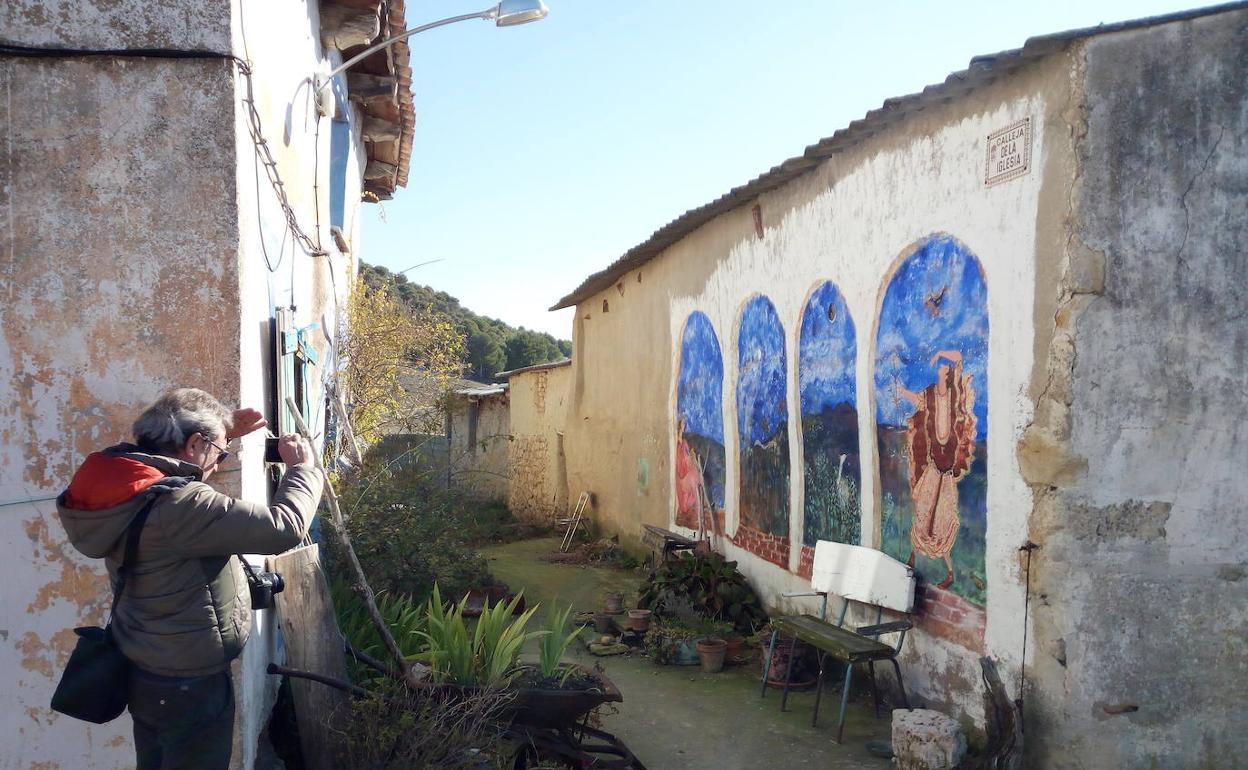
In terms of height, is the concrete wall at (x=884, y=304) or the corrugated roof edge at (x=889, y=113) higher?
the corrugated roof edge at (x=889, y=113)

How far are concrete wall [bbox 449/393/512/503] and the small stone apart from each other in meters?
11.4

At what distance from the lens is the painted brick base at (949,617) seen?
5.20 meters

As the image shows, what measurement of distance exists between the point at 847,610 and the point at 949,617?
1220 mm

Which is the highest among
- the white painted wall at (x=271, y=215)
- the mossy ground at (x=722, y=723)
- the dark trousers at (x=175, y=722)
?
the white painted wall at (x=271, y=215)

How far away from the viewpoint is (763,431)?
324 inches

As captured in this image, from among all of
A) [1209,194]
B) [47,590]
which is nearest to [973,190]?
[1209,194]

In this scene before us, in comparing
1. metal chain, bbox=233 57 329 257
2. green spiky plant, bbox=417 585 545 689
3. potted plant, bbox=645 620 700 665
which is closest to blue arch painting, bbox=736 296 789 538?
potted plant, bbox=645 620 700 665

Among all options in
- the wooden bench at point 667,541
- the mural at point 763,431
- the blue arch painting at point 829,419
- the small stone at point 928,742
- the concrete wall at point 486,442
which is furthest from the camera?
the concrete wall at point 486,442

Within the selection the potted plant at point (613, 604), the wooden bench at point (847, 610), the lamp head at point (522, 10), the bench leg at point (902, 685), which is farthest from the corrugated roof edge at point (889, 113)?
the potted plant at point (613, 604)

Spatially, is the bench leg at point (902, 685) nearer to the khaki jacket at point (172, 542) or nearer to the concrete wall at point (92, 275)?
the concrete wall at point (92, 275)

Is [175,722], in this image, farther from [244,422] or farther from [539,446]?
[539,446]

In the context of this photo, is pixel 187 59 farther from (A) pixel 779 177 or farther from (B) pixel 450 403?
(B) pixel 450 403

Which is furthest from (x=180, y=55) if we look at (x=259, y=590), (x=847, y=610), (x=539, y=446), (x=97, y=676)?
(x=539, y=446)

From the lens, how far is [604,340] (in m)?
13.4
